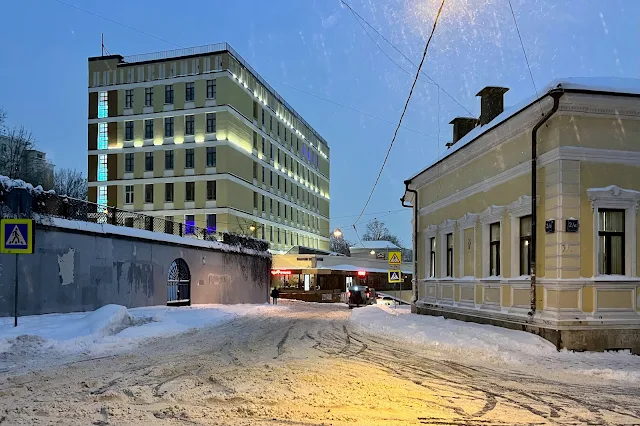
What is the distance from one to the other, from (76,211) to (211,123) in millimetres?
40439

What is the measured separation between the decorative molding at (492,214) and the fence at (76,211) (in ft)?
45.4

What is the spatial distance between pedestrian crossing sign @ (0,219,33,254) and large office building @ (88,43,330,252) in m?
45.0

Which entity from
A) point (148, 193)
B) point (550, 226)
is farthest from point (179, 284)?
point (148, 193)

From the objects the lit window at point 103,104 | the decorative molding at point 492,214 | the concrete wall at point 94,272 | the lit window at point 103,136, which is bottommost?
the concrete wall at point 94,272

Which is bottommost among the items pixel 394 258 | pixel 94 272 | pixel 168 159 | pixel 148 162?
pixel 94 272

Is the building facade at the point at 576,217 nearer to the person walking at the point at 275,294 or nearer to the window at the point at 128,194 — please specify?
the person walking at the point at 275,294

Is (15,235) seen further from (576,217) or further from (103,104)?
(103,104)

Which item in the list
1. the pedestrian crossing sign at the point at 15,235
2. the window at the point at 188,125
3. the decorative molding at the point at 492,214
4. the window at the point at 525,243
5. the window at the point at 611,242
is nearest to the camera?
the pedestrian crossing sign at the point at 15,235

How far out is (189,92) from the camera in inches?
2404

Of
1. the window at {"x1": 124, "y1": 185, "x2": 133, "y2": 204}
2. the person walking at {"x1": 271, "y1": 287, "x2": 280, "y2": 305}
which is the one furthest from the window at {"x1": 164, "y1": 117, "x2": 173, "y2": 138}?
the person walking at {"x1": 271, "y1": 287, "x2": 280, "y2": 305}

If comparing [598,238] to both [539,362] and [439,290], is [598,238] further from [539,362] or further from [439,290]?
[439,290]

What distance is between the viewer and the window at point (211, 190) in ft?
198

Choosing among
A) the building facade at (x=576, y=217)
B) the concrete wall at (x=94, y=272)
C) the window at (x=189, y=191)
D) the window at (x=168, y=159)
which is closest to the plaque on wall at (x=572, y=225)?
the building facade at (x=576, y=217)

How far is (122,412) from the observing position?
23.1 ft
